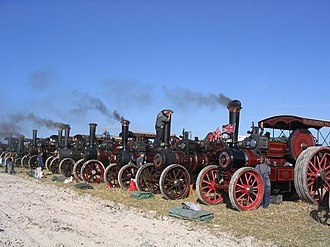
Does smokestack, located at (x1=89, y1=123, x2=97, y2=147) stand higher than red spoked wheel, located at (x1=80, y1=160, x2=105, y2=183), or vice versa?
smokestack, located at (x1=89, y1=123, x2=97, y2=147)

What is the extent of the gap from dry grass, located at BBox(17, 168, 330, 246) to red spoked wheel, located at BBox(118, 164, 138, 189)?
2528mm

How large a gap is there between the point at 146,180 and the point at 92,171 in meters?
3.70

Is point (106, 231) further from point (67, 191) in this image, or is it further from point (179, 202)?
point (67, 191)

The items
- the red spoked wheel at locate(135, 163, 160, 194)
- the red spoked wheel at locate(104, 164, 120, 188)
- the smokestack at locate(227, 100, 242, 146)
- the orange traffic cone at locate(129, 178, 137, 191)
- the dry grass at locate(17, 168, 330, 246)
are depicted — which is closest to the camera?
the dry grass at locate(17, 168, 330, 246)

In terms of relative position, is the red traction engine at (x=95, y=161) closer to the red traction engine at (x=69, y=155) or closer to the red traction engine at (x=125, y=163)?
the red traction engine at (x=125, y=163)

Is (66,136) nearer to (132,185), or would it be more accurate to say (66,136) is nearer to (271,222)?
(132,185)

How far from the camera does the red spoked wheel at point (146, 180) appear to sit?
1073 centimetres

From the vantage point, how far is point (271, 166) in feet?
28.4

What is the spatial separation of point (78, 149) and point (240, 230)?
38.4ft

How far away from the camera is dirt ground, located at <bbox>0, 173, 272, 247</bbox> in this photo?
5230mm

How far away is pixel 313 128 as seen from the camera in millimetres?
9727

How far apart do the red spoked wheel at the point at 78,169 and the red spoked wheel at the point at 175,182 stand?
5630 mm

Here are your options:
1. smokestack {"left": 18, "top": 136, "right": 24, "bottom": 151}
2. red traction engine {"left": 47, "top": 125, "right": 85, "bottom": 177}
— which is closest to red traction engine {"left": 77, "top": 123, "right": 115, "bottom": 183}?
red traction engine {"left": 47, "top": 125, "right": 85, "bottom": 177}

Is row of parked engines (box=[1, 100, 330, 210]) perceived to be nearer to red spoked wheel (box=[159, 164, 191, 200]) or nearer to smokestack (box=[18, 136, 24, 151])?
red spoked wheel (box=[159, 164, 191, 200])
